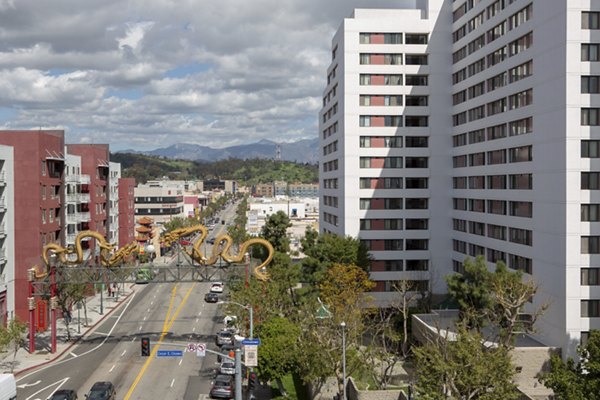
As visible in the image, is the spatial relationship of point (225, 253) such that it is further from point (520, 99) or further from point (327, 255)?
point (520, 99)

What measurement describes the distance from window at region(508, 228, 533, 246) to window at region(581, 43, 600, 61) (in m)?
15.0

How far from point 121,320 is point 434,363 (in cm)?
5110

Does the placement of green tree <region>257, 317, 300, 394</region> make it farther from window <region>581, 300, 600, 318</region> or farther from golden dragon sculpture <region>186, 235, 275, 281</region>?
window <region>581, 300, 600, 318</region>

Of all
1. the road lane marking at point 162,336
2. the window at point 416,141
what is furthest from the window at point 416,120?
the road lane marking at point 162,336

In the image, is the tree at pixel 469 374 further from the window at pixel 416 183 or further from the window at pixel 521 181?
the window at pixel 416 183

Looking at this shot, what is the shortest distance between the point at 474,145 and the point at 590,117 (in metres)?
21.9

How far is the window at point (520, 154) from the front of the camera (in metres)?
55.5

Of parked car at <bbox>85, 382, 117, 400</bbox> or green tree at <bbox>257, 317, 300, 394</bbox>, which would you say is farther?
green tree at <bbox>257, 317, 300, 394</bbox>

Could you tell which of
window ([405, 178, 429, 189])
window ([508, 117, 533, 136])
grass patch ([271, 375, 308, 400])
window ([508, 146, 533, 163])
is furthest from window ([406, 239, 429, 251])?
grass patch ([271, 375, 308, 400])

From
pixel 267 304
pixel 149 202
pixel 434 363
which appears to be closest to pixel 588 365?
pixel 434 363

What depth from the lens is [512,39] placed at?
5816 cm

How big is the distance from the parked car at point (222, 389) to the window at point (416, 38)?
50.0 metres

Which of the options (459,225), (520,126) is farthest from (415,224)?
(520,126)

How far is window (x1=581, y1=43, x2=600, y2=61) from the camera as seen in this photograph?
4800 cm
